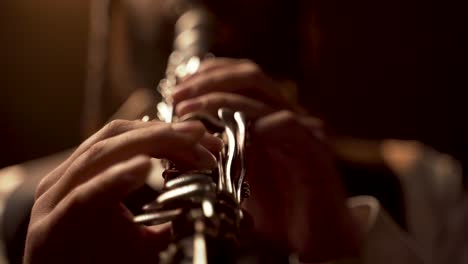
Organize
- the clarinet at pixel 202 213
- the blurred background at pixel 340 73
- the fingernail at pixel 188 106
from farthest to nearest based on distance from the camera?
1. the blurred background at pixel 340 73
2. the fingernail at pixel 188 106
3. the clarinet at pixel 202 213

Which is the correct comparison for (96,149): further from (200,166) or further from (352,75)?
(352,75)

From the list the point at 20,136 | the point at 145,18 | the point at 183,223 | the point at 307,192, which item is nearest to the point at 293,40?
the point at 145,18

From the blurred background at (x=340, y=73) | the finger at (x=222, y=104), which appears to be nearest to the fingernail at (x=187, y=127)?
the finger at (x=222, y=104)

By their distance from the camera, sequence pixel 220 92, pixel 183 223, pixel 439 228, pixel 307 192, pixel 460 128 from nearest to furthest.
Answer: pixel 183 223 → pixel 220 92 → pixel 307 192 → pixel 439 228 → pixel 460 128

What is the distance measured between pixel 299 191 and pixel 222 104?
18 cm

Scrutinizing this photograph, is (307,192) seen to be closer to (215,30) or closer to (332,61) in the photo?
(215,30)

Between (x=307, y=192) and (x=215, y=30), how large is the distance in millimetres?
203

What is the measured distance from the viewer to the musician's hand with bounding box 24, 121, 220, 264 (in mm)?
309

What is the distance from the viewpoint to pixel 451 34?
1.21m

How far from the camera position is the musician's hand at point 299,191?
1.76 feet

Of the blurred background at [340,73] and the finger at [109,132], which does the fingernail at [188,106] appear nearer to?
the finger at [109,132]

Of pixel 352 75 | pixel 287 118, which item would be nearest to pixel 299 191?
pixel 287 118

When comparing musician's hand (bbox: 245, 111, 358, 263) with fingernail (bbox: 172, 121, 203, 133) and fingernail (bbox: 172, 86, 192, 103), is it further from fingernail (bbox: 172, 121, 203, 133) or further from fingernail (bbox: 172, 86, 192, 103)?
fingernail (bbox: 172, 121, 203, 133)

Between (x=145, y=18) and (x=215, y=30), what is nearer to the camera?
(x=215, y=30)
